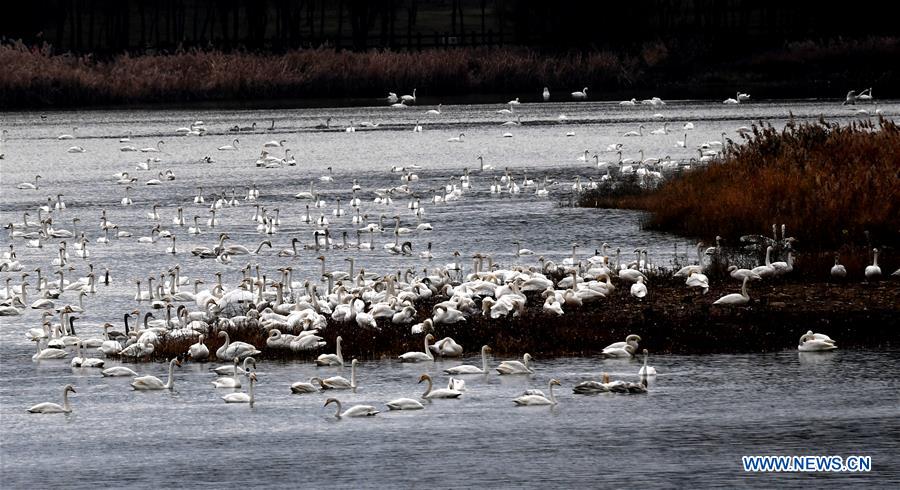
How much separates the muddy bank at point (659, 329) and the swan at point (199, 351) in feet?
1.05

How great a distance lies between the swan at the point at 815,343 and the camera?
21.1 meters

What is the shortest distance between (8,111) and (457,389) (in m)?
67.9

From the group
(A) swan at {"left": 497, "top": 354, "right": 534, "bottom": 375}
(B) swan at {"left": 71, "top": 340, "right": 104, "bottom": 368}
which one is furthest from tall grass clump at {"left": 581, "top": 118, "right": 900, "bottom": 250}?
(B) swan at {"left": 71, "top": 340, "right": 104, "bottom": 368}

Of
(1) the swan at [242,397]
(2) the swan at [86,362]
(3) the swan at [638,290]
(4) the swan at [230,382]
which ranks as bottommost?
(2) the swan at [86,362]

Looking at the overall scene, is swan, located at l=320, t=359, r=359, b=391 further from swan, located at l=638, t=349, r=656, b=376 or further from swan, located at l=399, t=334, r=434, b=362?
swan, located at l=638, t=349, r=656, b=376

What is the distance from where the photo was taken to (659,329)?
2200cm

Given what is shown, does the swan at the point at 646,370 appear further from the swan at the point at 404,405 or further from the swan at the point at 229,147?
the swan at the point at 229,147

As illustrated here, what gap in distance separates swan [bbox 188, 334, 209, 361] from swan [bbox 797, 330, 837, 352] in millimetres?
7405

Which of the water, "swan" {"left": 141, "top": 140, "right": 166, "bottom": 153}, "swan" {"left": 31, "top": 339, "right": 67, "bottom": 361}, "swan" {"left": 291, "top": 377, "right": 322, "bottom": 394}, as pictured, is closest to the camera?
the water

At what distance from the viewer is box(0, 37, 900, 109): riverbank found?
82750mm

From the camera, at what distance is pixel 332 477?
16.3 m

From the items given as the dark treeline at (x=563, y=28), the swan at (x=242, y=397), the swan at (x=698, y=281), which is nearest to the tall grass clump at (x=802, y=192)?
the swan at (x=698, y=281)

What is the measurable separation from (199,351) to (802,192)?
1244 centimetres

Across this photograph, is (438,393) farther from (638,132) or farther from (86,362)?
(638,132)
